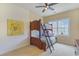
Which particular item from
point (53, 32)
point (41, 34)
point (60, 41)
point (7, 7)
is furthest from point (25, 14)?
point (60, 41)

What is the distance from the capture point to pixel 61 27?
191cm

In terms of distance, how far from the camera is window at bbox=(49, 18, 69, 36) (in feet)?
6.25

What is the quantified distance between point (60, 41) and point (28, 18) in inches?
27.9

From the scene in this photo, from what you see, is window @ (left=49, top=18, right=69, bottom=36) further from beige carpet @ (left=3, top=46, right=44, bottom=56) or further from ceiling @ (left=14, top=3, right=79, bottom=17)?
beige carpet @ (left=3, top=46, right=44, bottom=56)

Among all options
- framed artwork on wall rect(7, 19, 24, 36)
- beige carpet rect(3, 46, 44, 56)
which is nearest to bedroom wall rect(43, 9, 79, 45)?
beige carpet rect(3, 46, 44, 56)

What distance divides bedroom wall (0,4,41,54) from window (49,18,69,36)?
1.19 feet

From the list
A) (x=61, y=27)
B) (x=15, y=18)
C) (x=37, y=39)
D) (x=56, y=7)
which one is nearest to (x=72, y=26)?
(x=61, y=27)

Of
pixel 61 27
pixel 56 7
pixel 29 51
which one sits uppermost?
pixel 56 7

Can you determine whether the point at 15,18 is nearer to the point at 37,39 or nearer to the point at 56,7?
the point at 37,39

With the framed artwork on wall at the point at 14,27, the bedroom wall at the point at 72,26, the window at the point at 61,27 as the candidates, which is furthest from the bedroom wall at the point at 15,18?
the bedroom wall at the point at 72,26

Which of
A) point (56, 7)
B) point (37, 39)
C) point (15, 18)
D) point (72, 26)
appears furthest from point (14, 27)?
point (72, 26)

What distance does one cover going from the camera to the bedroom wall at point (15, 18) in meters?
1.83

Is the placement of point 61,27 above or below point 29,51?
above

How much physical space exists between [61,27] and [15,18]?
0.83m
